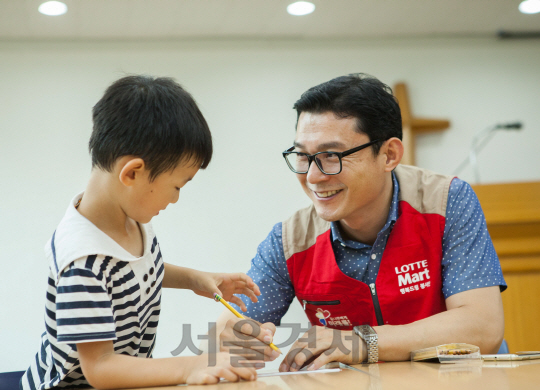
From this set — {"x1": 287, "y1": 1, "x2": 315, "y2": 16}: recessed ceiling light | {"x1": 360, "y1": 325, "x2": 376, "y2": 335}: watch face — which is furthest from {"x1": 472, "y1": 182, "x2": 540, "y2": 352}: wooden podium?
{"x1": 360, "y1": 325, "x2": 376, "y2": 335}: watch face

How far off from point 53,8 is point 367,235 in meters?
2.34

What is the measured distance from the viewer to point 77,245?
0.85m

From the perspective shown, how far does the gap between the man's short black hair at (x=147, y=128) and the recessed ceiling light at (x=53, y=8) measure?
7.11 feet

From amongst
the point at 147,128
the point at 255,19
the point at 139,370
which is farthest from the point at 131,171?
the point at 255,19

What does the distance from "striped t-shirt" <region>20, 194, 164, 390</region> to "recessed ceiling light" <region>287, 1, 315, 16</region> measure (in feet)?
7.52

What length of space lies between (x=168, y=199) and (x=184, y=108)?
0.18 metres

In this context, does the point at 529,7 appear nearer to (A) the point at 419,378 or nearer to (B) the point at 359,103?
(B) the point at 359,103

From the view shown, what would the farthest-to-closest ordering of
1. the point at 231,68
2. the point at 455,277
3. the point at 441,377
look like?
the point at 231,68
the point at 455,277
the point at 441,377

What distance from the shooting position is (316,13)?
10.2ft

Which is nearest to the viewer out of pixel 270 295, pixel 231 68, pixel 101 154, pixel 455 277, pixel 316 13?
pixel 101 154

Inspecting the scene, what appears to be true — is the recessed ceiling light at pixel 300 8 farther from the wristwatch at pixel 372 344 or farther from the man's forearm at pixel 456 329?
the wristwatch at pixel 372 344

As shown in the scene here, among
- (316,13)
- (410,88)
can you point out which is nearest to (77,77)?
(316,13)

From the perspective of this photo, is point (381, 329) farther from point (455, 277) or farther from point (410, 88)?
point (410, 88)

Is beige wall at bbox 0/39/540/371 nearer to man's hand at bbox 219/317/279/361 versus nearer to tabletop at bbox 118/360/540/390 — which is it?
man's hand at bbox 219/317/279/361
